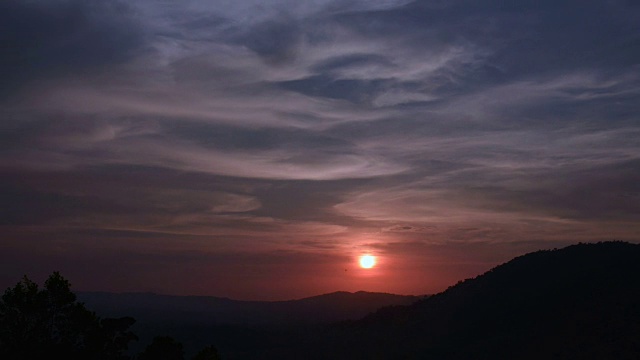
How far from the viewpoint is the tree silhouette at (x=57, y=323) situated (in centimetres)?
4575

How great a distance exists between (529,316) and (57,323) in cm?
8037

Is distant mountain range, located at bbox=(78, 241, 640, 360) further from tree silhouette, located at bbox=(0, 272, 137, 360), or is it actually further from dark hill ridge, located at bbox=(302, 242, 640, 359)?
tree silhouette, located at bbox=(0, 272, 137, 360)

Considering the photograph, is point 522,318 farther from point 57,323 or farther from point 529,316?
point 57,323

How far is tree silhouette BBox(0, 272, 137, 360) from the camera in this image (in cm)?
4575

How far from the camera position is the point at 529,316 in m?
105

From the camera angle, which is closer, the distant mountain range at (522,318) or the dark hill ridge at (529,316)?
the dark hill ridge at (529,316)

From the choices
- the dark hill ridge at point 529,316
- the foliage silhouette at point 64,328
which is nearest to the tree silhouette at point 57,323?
the foliage silhouette at point 64,328

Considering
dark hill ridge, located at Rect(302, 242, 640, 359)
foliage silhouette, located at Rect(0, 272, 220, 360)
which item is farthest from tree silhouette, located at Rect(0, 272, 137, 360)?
dark hill ridge, located at Rect(302, 242, 640, 359)

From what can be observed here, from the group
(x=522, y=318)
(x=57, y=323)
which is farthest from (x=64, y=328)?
(x=522, y=318)

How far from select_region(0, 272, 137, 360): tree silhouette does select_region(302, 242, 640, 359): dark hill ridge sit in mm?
62463

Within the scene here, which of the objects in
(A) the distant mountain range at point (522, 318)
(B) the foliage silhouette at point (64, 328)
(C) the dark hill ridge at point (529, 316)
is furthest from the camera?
(A) the distant mountain range at point (522, 318)

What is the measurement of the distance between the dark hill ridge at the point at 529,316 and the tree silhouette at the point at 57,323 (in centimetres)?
6246

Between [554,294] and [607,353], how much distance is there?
96.8ft

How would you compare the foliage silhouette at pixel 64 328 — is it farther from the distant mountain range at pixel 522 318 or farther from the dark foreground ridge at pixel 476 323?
the distant mountain range at pixel 522 318
